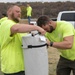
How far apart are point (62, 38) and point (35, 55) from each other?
0.92 meters

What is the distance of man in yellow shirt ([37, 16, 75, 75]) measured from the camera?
4.57 metres

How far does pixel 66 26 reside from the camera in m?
4.81

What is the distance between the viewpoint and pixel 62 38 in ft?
16.0

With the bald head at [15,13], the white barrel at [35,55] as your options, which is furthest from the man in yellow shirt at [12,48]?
the white barrel at [35,55]

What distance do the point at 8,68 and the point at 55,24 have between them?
102cm

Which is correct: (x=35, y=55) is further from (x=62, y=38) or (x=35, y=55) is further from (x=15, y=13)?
(x=62, y=38)

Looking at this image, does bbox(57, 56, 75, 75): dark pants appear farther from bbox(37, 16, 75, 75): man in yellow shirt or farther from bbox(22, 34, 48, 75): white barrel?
bbox(22, 34, 48, 75): white barrel

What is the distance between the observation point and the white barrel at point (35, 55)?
4.03 meters

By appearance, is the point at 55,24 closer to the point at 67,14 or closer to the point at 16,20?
the point at 16,20

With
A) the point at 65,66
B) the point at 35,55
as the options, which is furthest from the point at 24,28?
the point at 65,66

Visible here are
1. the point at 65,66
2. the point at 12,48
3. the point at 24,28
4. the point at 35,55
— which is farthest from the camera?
the point at 65,66

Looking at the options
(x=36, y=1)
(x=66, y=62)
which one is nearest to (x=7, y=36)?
(x=66, y=62)

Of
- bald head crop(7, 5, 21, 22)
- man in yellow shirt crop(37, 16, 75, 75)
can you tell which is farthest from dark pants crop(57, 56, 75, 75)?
bald head crop(7, 5, 21, 22)

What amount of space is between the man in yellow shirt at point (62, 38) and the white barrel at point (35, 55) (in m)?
0.23
